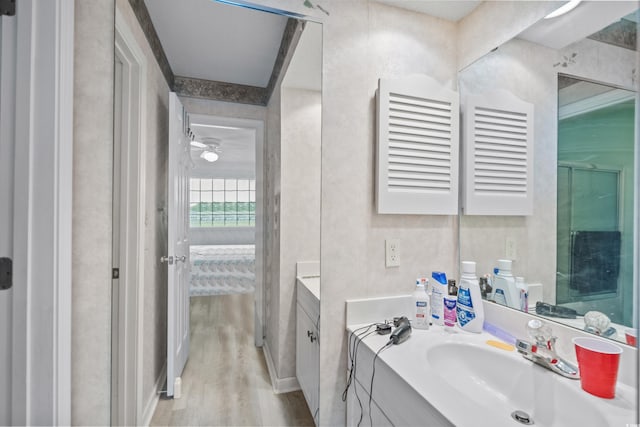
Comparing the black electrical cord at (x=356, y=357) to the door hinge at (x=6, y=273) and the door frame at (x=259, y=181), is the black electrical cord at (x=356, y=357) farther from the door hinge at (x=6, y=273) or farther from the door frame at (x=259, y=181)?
the door hinge at (x=6, y=273)

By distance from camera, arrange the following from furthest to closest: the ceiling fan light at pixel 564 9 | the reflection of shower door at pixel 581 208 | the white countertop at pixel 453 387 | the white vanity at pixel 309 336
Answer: the white vanity at pixel 309 336
the ceiling fan light at pixel 564 9
the reflection of shower door at pixel 581 208
the white countertop at pixel 453 387

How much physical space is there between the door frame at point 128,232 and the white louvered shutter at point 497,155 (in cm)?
141

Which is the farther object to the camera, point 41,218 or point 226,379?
point 226,379

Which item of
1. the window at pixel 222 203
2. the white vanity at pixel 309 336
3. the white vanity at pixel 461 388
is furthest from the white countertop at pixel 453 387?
the window at pixel 222 203

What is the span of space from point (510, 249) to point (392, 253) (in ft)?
1.65

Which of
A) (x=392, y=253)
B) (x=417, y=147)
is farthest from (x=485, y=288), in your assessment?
(x=417, y=147)

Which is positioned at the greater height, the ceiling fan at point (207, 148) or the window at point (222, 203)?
the ceiling fan at point (207, 148)

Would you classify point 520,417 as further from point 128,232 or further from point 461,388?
point 128,232

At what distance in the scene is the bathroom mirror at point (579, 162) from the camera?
2.81 ft

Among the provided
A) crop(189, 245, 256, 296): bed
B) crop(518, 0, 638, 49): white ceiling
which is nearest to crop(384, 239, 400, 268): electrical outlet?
crop(189, 245, 256, 296): bed

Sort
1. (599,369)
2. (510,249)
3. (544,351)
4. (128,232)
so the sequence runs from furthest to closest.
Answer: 1. (510,249)
2. (128,232)
3. (544,351)
4. (599,369)

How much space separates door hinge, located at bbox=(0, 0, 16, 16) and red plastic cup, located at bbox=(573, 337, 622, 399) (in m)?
1.89

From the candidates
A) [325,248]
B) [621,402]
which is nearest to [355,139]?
[325,248]

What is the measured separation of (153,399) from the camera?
1.06 meters
